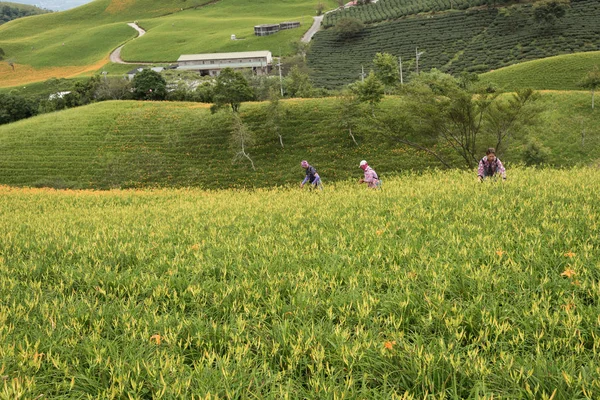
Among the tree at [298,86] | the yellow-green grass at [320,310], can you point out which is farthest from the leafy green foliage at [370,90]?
the yellow-green grass at [320,310]

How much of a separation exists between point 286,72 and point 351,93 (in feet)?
215

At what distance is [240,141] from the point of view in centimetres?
3747

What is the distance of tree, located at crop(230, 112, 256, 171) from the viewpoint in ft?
119

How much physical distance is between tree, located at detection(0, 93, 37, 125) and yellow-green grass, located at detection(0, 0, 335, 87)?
204 ft

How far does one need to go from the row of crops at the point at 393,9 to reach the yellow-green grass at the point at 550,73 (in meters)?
63.2

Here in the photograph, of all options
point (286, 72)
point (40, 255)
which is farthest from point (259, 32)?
point (40, 255)

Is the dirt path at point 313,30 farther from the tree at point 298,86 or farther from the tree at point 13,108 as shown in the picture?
the tree at point 13,108

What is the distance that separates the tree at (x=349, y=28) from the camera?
366ft

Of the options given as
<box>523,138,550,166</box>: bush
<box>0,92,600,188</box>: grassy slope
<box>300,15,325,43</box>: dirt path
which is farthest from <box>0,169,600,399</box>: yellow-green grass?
<box>300,15,325,43</box>: dirt path

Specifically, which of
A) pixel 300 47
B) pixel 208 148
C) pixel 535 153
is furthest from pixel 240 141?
pixel 300 47

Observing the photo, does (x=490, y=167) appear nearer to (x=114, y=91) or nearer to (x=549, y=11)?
(x=114, y=91)

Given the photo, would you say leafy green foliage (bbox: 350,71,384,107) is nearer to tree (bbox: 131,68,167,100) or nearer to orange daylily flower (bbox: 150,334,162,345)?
orange daylily flower (bbox: 150,334,162,345)

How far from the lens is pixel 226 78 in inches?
1551

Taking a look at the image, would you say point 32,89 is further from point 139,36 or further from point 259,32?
point 259,32
